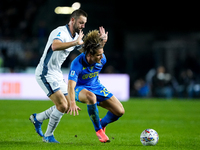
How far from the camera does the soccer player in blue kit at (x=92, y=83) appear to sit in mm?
5855

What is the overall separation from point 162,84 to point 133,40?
5.77 m

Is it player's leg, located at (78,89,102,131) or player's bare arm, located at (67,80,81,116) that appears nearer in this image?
player's bare arm, located at (67,80,81,116)

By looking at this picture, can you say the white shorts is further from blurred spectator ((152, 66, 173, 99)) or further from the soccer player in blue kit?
blurred spectator ((152, 66, 173, 99))

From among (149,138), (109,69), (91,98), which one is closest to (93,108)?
(91,98)

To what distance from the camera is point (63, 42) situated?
5.75 meters

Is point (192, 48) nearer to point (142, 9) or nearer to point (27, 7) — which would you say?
point (142, 9)

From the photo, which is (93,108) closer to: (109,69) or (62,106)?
(62,106)

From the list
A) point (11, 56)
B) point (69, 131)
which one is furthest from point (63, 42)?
point (11, 56)

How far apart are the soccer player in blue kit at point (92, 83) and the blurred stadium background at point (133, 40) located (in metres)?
11.6

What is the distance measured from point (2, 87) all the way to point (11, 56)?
9.01 feet

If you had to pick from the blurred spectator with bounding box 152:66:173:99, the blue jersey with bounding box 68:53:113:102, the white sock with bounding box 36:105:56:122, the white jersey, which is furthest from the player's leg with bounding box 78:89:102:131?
the blurred spectator with bounding box 152:66:173:99

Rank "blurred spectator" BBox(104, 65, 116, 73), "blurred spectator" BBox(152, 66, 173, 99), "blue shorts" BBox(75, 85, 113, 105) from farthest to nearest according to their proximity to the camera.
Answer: "blurred spectator" BBox(152, 66, 173, 99), "blurred spectator" BBox(104, 65, 116, 73), "blue shorts" BBox(75, 85, 113, 105)

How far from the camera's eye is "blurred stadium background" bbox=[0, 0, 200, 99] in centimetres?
1955

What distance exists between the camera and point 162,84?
63.3ft
